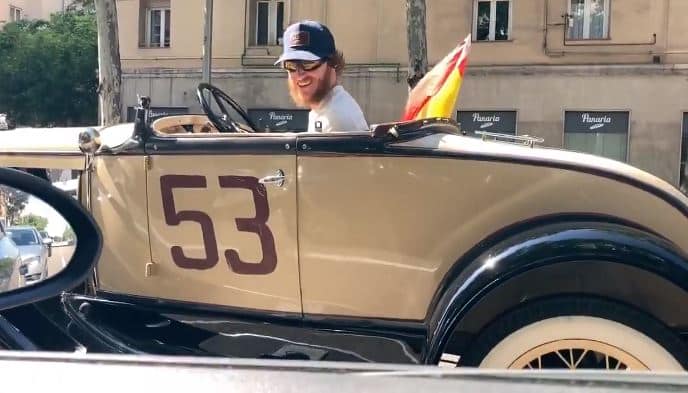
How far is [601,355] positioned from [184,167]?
168 centimetres

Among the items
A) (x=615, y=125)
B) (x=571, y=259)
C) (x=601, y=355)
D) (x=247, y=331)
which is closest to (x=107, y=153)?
(x=247, y=331)

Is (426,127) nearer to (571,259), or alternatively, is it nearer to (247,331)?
(571,259)

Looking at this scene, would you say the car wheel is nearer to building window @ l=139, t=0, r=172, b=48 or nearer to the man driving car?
the man driving car

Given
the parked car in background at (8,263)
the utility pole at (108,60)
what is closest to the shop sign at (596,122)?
the utility pole at (108,60)

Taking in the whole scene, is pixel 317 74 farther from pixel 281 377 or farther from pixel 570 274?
pixel 281 377

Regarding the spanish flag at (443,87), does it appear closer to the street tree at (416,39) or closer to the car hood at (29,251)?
the car hood at (29,251)

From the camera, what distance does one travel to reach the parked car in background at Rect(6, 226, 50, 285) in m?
1.89

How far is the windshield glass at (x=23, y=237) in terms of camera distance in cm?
189

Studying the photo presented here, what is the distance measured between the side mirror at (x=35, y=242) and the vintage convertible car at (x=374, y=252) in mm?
254

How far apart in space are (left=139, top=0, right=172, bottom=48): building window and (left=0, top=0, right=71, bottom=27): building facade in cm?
1787

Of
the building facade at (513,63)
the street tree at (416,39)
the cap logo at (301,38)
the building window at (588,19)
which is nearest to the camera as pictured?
the cap logo at (301,38)

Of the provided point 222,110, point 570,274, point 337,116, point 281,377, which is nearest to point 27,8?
point 222,110

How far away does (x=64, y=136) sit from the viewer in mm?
2969

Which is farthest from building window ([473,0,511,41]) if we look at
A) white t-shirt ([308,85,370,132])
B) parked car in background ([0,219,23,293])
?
parked car in background ([0,219,23,293])
